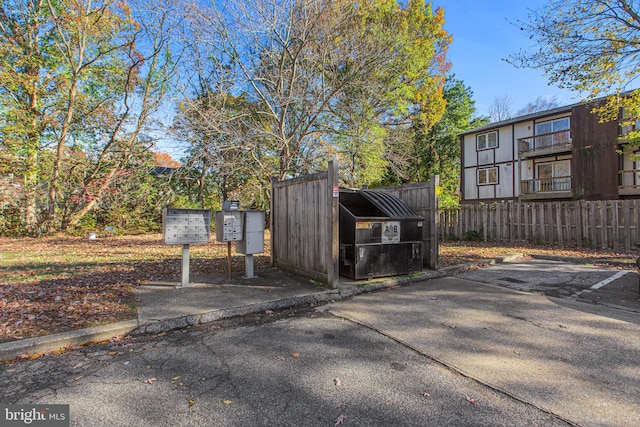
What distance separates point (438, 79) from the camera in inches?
797

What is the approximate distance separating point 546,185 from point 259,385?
77.2ft

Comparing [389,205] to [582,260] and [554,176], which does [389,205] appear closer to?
[582,260]

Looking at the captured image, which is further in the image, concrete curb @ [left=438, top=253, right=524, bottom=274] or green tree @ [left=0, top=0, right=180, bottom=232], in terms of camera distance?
green tree @ [left=0, top=0, right=180, bottom=232]

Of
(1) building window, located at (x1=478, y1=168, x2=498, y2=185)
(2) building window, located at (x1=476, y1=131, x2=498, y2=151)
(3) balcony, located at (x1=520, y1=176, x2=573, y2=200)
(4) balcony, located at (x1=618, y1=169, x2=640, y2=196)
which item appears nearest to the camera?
(4) balcony, located at (x1=618, y1=169, x2=640, y2=196)

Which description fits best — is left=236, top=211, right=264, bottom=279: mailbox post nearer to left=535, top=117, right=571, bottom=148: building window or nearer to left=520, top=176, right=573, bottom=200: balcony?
left=520, top=176, right=573, bottom=200: balcony

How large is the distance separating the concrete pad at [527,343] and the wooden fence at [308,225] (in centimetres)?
105

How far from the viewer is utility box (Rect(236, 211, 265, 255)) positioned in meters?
5.99

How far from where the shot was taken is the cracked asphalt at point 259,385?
6.89ft

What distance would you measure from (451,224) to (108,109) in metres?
19.0

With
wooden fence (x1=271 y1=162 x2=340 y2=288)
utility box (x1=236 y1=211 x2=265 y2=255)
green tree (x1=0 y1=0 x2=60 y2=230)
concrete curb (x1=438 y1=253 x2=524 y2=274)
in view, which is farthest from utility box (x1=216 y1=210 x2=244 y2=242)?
green tree (x1=0 y1=0 x2=60 y2=230)

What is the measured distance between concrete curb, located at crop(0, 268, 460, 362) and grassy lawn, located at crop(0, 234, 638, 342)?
0.92 ft

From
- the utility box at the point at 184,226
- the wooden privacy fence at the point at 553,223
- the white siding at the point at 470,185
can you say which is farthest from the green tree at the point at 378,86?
the white siding at the point at 470,185

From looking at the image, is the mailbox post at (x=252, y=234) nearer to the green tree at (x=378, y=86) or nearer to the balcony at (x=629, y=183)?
the green tree at (x=378, y=86)

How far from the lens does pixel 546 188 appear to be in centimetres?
1997
